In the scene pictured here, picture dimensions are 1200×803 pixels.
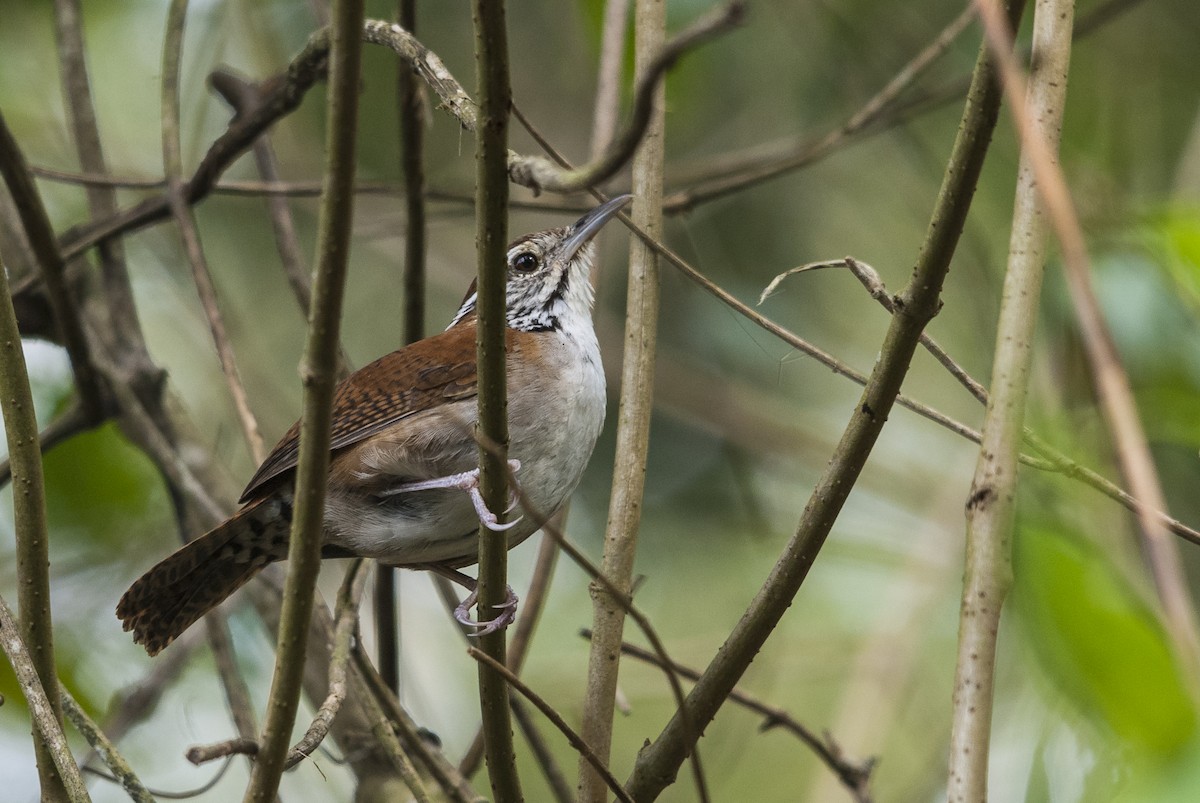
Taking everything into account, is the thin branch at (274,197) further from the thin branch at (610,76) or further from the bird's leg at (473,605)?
the thin branch at (610,76)

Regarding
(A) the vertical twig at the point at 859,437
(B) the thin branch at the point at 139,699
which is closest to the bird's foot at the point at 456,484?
(A) the vertical twig at the point at 859,437

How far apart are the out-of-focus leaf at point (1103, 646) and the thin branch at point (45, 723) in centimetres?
163

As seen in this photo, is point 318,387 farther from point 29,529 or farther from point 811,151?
point 811,151

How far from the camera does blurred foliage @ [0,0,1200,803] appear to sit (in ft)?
13.0

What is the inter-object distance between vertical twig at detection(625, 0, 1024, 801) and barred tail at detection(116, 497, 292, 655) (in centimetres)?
130

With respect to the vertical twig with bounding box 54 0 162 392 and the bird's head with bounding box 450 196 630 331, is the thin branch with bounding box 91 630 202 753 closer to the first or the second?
the vertical twig with bounding box 54 0 162 392

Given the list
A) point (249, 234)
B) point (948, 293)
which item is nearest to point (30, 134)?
point (249, 234)

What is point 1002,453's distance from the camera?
1.65 metres

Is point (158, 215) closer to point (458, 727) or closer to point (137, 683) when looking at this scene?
point (137, 683)

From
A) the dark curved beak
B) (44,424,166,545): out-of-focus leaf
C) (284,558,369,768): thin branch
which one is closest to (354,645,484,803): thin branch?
(284,558,369,768): thin branch

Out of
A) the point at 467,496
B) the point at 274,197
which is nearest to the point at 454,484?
the point at 467,496

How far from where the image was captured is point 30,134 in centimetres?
578

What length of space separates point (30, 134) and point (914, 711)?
16.5 feet

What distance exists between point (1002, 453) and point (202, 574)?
7.24 feet
